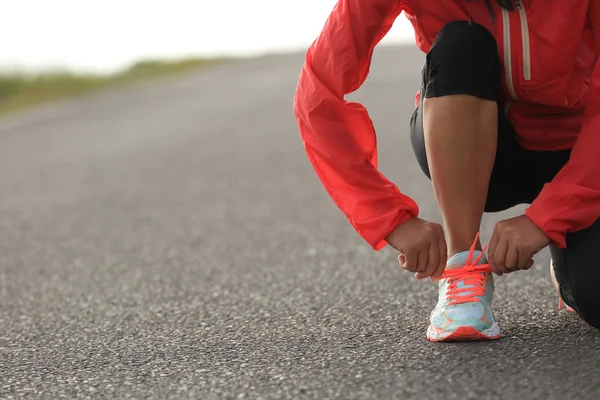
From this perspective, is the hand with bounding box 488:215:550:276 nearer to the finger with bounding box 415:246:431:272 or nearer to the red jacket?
the red jacket

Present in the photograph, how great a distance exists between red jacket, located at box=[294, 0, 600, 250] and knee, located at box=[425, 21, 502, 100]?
0.05 meters

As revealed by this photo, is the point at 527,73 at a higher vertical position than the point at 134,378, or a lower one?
higher

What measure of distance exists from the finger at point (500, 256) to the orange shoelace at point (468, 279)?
0.42 ft

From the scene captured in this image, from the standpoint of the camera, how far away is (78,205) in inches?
194

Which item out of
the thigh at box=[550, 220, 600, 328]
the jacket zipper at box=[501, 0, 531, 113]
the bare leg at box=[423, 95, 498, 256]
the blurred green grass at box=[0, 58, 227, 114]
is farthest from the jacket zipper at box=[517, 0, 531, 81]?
the blurred green grass at box=[0, 58, 227, 114]

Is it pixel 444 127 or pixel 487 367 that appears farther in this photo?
pixel 444 127

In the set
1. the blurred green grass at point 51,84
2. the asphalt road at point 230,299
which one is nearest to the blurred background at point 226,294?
the asphalt road at point 230,299

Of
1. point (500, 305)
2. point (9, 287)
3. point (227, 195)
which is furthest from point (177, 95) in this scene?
point (500, 305)

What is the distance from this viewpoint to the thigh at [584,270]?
2.04 m

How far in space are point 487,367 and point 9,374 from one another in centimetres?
99

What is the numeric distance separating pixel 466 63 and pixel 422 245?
1.24 ft

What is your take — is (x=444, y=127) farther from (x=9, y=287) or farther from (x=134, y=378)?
(x=9, y=287)

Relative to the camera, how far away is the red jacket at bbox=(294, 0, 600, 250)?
6.40 feet

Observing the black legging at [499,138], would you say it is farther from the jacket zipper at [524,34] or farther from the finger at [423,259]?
the finger at [423,259]
